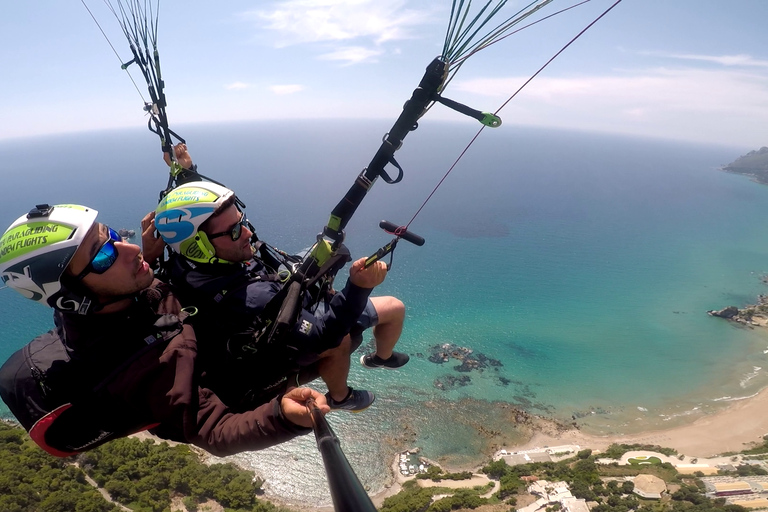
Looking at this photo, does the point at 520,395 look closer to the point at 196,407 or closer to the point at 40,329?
the point at 196,407

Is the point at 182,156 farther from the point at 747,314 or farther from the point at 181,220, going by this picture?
the point at 747,314

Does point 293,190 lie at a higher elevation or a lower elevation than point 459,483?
higher

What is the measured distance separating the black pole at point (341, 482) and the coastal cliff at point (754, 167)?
185387 millimetres

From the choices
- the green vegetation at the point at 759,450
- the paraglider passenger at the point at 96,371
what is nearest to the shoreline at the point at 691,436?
the green vegetation at the point at 759,450

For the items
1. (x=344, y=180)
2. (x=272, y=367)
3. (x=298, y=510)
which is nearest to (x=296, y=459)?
(x=298, y=510)

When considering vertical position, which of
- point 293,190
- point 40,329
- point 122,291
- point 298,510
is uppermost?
point 293,190

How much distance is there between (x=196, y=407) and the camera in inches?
85.6

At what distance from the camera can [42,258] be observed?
2.18m

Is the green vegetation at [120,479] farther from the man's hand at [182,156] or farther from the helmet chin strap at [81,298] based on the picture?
the helmet chin strap at [81,298]

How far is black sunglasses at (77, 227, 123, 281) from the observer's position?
2.29 m

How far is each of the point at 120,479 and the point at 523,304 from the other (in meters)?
38.0

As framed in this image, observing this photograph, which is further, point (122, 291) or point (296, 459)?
point (296, 459)

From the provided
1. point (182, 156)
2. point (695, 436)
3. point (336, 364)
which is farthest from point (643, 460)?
point (182, 156)

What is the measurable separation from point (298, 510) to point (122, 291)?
21.8 m
